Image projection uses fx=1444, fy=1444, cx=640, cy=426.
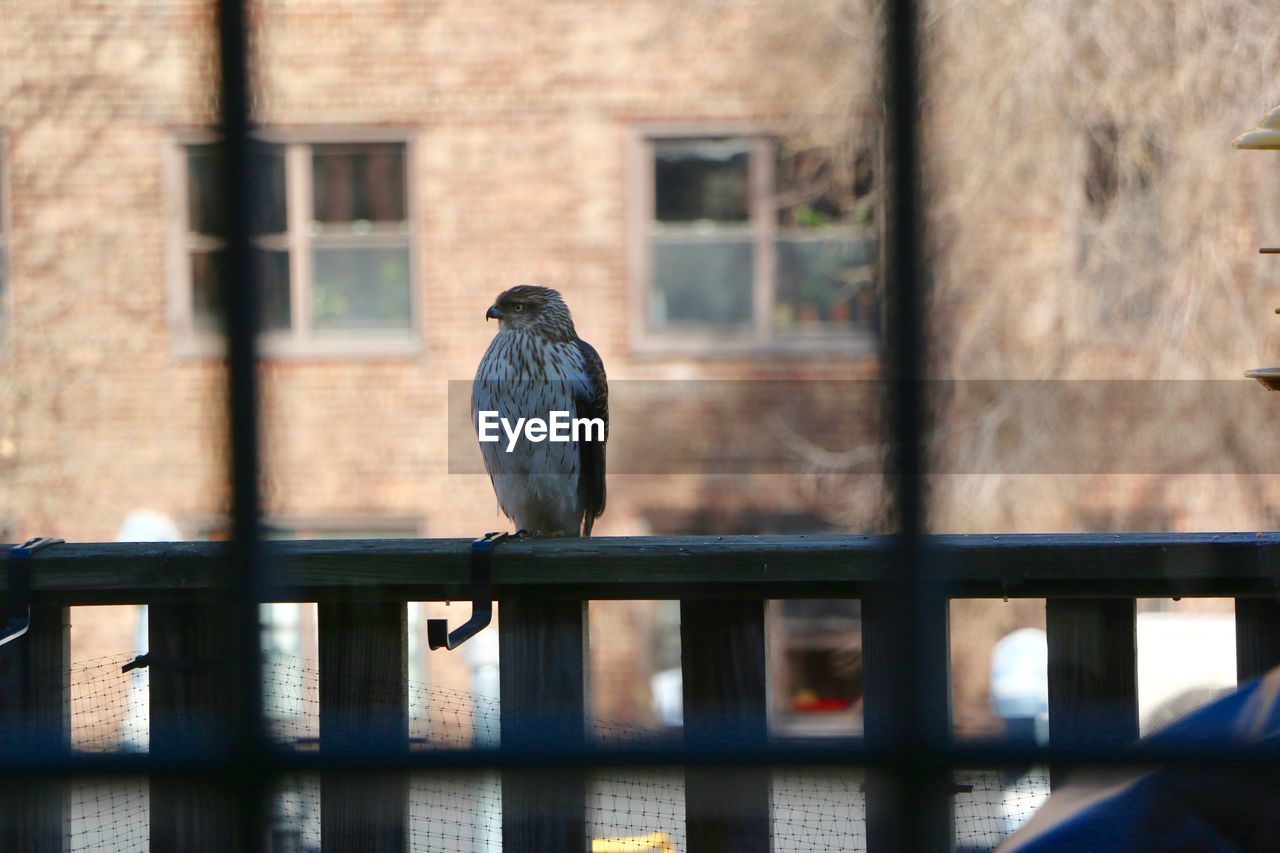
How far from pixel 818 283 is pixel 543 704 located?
5405mm

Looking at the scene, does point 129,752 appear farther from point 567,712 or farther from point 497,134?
point 497,134

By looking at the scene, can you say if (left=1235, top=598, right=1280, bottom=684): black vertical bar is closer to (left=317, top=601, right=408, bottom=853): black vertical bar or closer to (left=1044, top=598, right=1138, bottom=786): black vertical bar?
(left=1044, top=598, right=1138, bottom=786): black vertical bar

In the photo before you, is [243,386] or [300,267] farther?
[300,267]

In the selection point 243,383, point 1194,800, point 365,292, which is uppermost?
point 365,292

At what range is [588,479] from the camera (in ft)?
10.4

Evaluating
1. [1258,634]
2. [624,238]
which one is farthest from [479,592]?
[624,238]

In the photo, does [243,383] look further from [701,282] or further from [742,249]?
[742,249]

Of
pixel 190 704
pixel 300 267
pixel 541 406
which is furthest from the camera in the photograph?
pixel 300 267

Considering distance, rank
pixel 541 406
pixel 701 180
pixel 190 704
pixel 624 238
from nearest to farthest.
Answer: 1. pixel 190 704
2. pixel 541 406
3. pixel 624 238
4. pixel 701 180

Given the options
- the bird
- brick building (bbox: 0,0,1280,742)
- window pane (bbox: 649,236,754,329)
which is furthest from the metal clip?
window pane (bbox: 649,236,754,329)

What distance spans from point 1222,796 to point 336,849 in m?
0.85

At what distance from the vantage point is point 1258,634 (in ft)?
4.90

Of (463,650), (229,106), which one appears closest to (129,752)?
(229,106)

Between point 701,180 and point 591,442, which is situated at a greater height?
point 701,180
